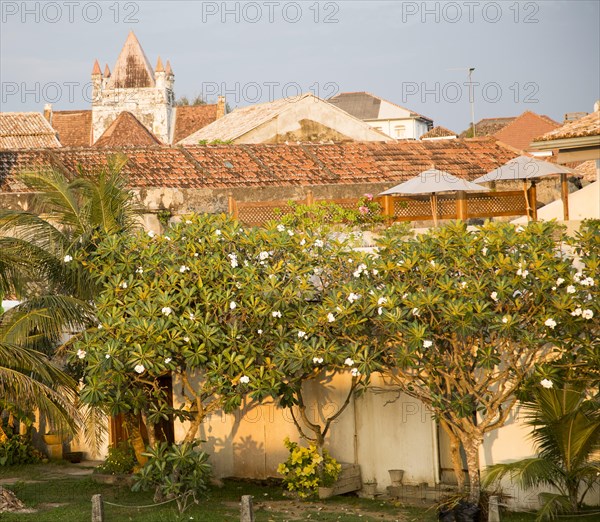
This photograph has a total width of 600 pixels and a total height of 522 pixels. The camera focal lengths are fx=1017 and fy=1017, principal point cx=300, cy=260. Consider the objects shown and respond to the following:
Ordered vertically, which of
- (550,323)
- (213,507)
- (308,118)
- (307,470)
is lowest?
(213,507)

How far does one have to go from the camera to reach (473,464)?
508 inches

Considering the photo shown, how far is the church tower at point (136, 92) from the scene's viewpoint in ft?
230

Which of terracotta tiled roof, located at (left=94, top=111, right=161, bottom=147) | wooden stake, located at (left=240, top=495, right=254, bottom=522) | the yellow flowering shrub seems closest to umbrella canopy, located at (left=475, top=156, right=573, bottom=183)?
the yellow flowering shrub

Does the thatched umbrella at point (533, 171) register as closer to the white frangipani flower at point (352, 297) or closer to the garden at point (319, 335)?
the garden at point (319, 335)

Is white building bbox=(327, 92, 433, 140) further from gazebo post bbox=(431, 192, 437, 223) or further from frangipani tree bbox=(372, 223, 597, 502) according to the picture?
frangipani tree bbox=(372, 223, 597, 502)

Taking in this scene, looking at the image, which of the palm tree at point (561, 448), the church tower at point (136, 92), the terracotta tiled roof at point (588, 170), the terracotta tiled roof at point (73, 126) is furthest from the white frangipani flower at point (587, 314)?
the church tower at point (136, 92)

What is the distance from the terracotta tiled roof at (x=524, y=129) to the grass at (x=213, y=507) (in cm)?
4478

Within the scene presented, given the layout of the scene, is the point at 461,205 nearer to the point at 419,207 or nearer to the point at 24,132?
the point at 419,207

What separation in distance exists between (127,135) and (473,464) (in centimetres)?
3707

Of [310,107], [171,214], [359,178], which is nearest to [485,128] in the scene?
[310,107]

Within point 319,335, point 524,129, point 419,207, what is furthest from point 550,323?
point 524,129

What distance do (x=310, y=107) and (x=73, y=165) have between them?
33.8 feet

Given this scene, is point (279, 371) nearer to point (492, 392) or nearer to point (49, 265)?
point (492, 392)

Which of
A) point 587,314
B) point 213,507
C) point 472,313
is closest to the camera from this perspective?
point 587,314
